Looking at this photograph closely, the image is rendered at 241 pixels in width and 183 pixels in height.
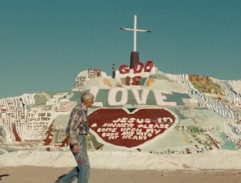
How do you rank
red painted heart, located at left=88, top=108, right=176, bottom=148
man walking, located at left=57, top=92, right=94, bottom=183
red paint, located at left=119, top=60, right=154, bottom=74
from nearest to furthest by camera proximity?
man walking, located at left=57, top=92, right=94, bottom=183 < red painted heart, located at left=88, top=108, right=176, bottom=148 < red paint, located at left=119, top=60, right=154, bottom=74

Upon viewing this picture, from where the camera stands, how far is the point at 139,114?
27766mm

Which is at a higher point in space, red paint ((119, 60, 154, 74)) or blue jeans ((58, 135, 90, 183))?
red paint ((119, 60, 154, 74))

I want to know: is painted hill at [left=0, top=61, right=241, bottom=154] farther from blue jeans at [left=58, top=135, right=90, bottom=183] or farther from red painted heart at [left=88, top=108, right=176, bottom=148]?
blue jeans at [left=58, top=135, right=90, bottom=183]

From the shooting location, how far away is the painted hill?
2630cm

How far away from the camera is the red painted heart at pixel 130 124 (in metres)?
26.2

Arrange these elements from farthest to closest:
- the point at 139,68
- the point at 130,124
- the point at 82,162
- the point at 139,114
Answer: the point at 139,68
the point at 139,114
the point at 130,124
the point at 82,162

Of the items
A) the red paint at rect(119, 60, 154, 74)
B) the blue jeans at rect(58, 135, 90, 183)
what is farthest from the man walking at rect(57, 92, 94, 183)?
the red paint at rect(119, 60, 154, 74)

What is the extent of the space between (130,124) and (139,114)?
3.39 feet

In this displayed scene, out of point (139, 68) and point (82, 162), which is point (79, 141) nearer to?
point (82, 162)

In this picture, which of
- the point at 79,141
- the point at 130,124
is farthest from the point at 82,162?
the point at 130,124

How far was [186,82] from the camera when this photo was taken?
33562 mm

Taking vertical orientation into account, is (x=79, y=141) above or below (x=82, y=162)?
above

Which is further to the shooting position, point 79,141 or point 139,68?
point 139,68

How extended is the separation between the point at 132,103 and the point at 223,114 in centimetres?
612
